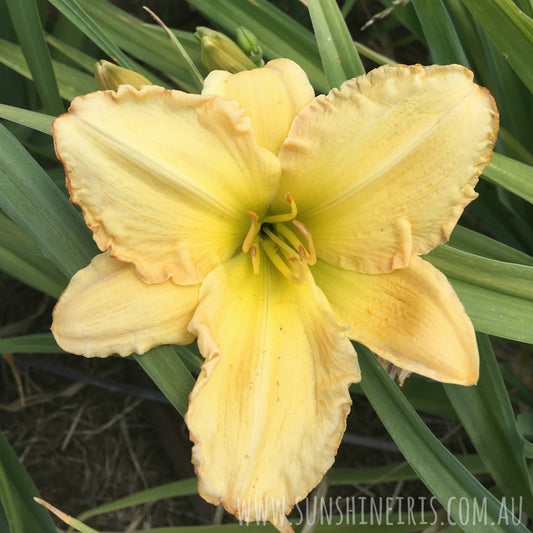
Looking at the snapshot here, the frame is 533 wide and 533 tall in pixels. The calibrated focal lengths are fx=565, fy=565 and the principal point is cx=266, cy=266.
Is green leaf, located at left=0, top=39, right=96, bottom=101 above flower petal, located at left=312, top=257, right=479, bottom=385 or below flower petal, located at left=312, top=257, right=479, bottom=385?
above

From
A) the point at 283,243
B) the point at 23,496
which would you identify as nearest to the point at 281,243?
the point at 283,243

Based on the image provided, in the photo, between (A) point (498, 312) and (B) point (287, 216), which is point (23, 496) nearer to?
(B) point (287, 216)

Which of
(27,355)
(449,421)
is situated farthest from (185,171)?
(449,421)

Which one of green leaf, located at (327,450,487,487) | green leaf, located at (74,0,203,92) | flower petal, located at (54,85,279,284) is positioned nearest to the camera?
flower petal, located at (54,85,279,284)

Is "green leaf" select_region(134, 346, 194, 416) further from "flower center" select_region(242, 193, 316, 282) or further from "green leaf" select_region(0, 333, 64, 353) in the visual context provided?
"green leaf" select_region(0, 333, 64, 353)

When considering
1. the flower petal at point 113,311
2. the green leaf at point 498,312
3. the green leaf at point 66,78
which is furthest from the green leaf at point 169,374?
the green leaf at point 66,78

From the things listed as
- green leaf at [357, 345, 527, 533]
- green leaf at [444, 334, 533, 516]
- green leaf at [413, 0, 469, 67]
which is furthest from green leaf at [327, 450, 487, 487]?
green leaf at [413, 0, 469, 67]

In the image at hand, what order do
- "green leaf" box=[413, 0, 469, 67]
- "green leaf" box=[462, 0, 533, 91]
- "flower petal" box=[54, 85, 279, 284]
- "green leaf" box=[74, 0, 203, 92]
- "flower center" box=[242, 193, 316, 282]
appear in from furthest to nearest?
"green leaf" box=[74, 0, 203, 92] → "green leaf" box=[413, 0, 469, 67] → "green leaf" box=[462, 0, 533, 91] → "flower center" box=[242, 193, 316, 282] → "flower petal" box=[54, 85, 279, 284]
